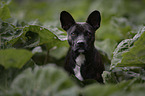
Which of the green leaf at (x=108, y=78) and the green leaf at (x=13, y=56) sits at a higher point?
the green leaf at (x=13, y=56)

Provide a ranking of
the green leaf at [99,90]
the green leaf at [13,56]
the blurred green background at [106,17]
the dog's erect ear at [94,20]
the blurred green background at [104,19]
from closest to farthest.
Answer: the green leaf at [99,90] < the green leaf at [13,56] < the dog's erect ear at [94,20] < the blurred green background at [104,19] < the blurred green background at [106,17]

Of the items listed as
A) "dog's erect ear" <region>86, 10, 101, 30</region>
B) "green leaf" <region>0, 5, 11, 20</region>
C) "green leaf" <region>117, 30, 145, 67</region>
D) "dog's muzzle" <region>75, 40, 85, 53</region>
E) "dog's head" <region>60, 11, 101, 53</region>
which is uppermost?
"green leaf" <region>0, 5, 11, 20</region>

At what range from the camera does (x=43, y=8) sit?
420 cm

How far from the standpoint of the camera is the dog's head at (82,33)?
107 cm

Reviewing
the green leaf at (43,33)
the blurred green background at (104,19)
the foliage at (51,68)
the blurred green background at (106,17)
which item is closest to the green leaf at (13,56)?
the foliage at (51,68)

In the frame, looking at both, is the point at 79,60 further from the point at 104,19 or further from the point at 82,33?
the point at 104,19

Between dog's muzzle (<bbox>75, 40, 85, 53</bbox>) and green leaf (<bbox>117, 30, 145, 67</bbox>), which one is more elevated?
dog's muzzle (<bbox>75, 40, 85, 53</bbox>)

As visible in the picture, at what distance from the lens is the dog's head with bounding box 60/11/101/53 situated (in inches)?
42.1

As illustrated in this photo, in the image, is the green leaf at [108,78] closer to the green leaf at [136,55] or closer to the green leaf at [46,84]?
the green leaf at [136,55]

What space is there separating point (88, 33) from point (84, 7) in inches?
109

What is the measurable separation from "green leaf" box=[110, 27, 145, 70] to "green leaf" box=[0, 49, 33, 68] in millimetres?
433

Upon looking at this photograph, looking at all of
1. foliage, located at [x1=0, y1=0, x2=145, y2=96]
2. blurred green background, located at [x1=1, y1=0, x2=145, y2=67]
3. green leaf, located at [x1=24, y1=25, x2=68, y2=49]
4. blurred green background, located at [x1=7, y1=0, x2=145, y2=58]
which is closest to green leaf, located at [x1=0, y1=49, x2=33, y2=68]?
foliage, located at [x1=0, y1=0, x2=145, y2=96]

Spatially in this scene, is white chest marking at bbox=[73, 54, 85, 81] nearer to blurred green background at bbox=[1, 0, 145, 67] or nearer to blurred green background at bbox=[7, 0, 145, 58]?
blurred green background at bbox=[1, 0, 145, 67]

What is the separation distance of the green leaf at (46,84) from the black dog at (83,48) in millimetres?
413
